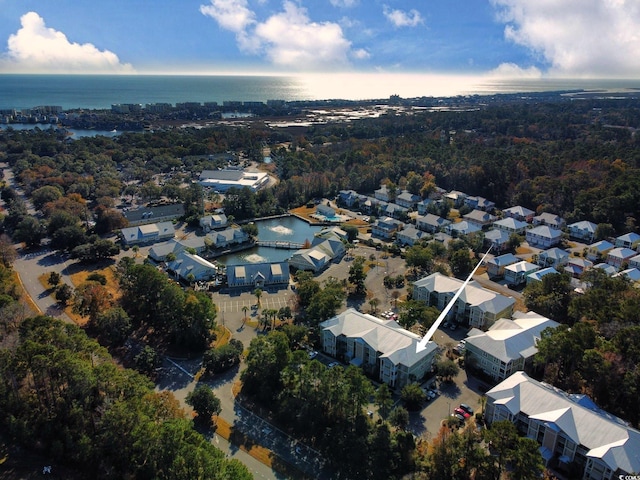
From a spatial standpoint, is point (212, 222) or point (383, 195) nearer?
point (212, 222)

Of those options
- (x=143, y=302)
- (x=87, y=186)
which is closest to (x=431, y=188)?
(x=143, y=302)

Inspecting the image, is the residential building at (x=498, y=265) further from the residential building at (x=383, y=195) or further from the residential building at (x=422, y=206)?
the residential building at (x=383, y=195)

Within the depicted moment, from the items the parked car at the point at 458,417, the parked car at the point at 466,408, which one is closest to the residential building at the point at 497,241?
the parked car at the point at 466,408

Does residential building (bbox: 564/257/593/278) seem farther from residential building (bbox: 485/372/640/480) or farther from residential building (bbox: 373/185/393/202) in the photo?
residential building (bbox: 373/185/393/202)

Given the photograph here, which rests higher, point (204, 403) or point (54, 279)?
point (54, 279)

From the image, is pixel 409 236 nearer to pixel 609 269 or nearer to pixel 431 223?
pixel 431 223

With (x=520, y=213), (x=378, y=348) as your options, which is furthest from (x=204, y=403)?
(x=520, y=213)
